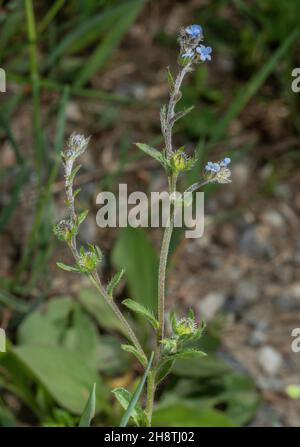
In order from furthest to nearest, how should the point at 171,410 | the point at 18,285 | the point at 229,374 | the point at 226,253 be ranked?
the point at 226,253
the point at 18,285
the point at 229,374
the point at 171,410

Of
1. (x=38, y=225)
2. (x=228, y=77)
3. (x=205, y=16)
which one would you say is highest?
(x=205, y=16)

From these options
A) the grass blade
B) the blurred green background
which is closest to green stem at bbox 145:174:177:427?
the blurred green background

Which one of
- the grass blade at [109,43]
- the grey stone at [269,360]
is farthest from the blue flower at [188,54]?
the grass blade at [109,43]

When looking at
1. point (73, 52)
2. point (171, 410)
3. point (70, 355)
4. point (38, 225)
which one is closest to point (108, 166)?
point (73, 52)

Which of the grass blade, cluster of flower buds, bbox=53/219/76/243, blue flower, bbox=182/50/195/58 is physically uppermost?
the grass blade

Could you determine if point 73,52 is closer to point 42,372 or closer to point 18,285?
point 18,285

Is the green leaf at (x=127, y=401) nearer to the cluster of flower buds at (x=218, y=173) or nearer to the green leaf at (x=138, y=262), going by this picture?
the cluster of flower buds at (x=218, y=173)

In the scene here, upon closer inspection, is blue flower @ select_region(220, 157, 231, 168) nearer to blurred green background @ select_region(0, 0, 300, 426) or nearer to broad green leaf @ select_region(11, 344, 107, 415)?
blurred green background @ select_region(0, 0, 300, 426)

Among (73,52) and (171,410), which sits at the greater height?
(73,52)
